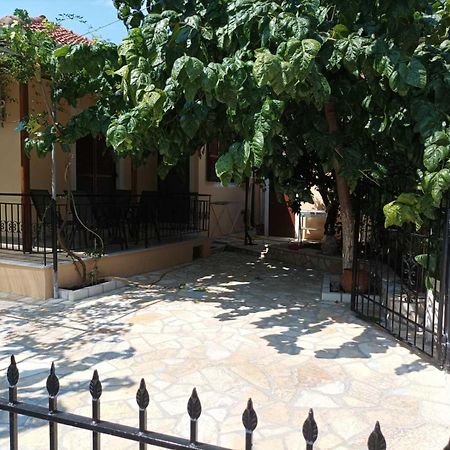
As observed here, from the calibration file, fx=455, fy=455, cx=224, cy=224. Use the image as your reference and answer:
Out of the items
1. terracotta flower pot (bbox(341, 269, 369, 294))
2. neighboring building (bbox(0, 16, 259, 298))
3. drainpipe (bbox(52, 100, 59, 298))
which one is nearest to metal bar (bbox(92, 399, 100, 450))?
terracotta flower pot (bbox(341, 269, 369, 294))

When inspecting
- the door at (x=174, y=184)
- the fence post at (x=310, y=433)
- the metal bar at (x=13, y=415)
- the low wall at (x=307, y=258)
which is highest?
the door at (x=174, y=184)

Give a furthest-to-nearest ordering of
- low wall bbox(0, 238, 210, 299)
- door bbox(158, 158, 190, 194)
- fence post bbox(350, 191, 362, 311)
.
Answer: door bbox(158, 158, 190, 194), low wall bbox(0, 238, 210, 299), fence post bbox(350, 191, 362, 311)

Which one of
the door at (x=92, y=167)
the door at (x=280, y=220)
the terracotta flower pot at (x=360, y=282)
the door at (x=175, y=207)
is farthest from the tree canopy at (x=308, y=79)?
the door at (x=280, y=220)

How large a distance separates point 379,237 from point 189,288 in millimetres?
2780

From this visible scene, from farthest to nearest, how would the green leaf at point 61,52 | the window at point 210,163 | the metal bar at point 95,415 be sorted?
the window at point 210,163 → the green leaf at point 61,52 → the metal bar at point 95,415

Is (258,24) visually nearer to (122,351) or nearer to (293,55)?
(293,55)

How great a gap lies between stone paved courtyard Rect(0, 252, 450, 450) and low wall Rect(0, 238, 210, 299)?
24 centimetres

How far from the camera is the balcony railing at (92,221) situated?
6.25m

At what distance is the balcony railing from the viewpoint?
20.5 ft

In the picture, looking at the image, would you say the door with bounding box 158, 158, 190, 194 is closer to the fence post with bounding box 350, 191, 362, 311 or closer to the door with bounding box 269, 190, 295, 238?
the door with bounding box 269, 190, 295, 238

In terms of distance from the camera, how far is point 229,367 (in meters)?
3.63

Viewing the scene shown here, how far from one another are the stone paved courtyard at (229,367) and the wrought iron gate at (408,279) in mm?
213

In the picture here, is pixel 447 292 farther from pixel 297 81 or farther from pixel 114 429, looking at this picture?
pixel 114 429

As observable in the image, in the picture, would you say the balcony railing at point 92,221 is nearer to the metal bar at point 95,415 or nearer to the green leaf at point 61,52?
the green leaf at point 61,52
